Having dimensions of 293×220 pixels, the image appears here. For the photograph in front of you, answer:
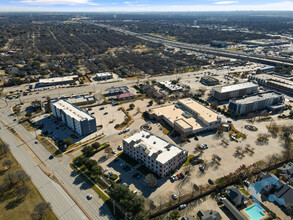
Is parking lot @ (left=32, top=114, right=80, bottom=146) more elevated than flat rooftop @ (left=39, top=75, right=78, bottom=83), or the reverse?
flat rooftop @ (left=39, top=75, right=78, bottom=83)

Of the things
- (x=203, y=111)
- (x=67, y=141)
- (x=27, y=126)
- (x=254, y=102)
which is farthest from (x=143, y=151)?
(x=254, y=102)

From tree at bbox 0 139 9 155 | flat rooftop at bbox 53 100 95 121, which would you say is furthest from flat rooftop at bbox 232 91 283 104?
tree at bbox 0 139 9 155

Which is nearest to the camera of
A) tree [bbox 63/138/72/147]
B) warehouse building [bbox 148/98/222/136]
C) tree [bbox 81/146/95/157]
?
tree [bbox 81/146/95/157]

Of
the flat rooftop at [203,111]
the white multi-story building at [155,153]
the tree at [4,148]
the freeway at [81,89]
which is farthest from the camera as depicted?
the freeway at [81,89]

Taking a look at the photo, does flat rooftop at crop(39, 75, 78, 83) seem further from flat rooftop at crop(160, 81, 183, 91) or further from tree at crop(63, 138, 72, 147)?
tree at crop(63, 138, 72, 147)

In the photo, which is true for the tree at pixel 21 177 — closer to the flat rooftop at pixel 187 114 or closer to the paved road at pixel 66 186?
the paved road at pixel 66 186

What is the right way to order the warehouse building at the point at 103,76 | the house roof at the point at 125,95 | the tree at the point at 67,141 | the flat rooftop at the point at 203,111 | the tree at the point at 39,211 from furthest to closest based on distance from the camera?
the warehouse building at the point at 103,76 → the house roof at the point at 125,95 → the flat rooftop at the point at 203,111 → the tree at the point at 67,141 → the tree at the point at 39,211

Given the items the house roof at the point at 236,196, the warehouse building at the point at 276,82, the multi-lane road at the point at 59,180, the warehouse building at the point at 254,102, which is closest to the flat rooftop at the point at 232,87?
the warehouse building at the point at 254,102
